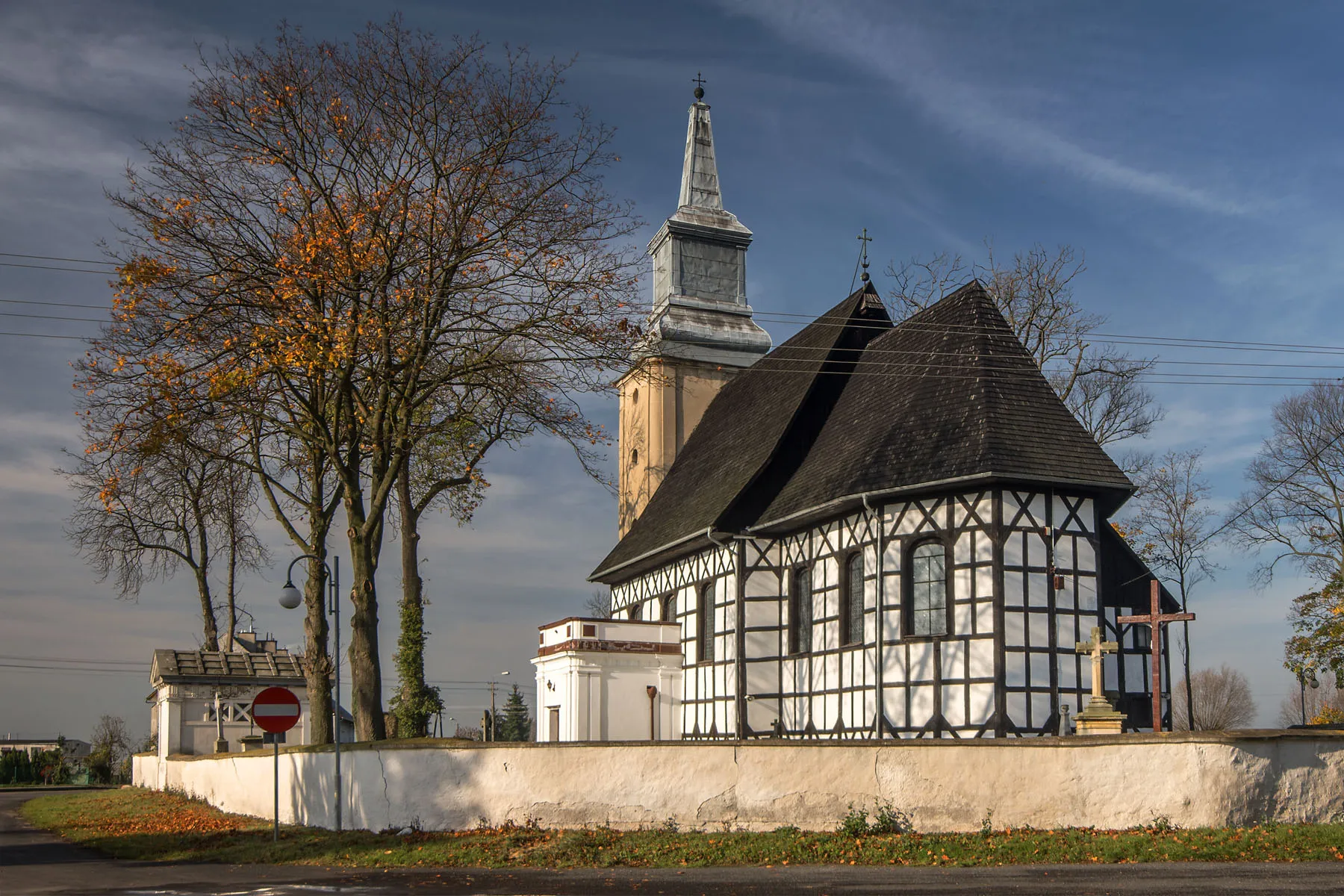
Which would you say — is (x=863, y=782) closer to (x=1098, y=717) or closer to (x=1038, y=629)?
(x=1098, y=717)

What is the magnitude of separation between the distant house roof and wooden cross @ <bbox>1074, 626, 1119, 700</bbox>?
25858mm

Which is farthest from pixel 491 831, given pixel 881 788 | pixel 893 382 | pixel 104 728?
pixel 104 728

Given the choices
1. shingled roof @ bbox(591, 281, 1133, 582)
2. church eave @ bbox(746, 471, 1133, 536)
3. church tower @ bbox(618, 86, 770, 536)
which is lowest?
church eave @ bbox(746, 471, 1133, 536)

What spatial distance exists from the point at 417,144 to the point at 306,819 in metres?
11.8

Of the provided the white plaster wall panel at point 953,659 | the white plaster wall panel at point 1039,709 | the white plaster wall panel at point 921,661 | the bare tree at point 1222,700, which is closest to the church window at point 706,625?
the white plaster wall panel at point 921,661

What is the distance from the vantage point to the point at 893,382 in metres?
27.8

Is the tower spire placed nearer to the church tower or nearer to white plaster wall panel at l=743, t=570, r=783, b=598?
the church tower

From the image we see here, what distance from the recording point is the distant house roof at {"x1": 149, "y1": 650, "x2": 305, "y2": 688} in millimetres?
39000

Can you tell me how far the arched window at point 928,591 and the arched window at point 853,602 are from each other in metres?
1.55

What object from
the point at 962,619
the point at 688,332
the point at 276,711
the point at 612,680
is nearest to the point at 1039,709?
the point at 962,619

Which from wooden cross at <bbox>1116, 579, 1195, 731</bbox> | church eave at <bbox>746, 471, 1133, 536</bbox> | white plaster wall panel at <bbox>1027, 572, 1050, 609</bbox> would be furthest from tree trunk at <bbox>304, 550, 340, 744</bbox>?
wooden cross at <bbox>1116, 579, 1195, 731</bbox>

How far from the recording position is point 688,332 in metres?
43.0

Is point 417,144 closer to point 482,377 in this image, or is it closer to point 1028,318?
point 482,377

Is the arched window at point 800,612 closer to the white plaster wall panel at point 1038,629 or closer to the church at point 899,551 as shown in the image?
the church at point 899,551
